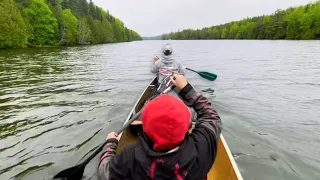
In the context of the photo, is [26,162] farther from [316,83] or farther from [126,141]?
[316,83]

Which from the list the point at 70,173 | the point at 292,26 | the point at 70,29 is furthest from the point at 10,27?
the point at 292,26

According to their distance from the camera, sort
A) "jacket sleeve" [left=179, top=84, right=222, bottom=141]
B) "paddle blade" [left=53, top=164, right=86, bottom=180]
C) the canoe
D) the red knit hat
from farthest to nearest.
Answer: "paddle blade" [left=53, top=164, right=86, bottom=180] → the canoe → "jacket sleeve" [left=179, top=84, right=222, bottom=141] → the red knit hat

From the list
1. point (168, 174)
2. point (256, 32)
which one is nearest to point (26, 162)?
point (168, 174)

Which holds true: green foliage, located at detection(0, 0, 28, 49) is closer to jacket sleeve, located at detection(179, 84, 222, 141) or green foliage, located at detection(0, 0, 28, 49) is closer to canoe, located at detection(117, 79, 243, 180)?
canoe, located at detection(117, 79, 243, 180)

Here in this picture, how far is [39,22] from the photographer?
54.4m

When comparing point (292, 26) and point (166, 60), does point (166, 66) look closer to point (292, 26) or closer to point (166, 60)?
point (166, 60)

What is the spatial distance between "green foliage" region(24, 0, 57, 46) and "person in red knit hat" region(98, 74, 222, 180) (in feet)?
188

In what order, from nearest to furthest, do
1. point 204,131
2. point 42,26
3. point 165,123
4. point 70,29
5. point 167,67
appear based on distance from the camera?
point 165,123, point 204,131, point 167,67, point 42,26, point 70,29

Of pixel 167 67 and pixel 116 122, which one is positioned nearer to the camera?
pixel 116 122

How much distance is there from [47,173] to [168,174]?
12.8 feet

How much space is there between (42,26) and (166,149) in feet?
200

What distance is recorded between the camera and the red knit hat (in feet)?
5.94

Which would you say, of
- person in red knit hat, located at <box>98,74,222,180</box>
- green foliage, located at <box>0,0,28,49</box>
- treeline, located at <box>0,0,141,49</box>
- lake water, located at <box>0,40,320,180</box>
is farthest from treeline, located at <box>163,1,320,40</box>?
person in red knit hat, located at <box>98,74,222,180</box>

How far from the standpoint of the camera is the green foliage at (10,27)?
125 ft
